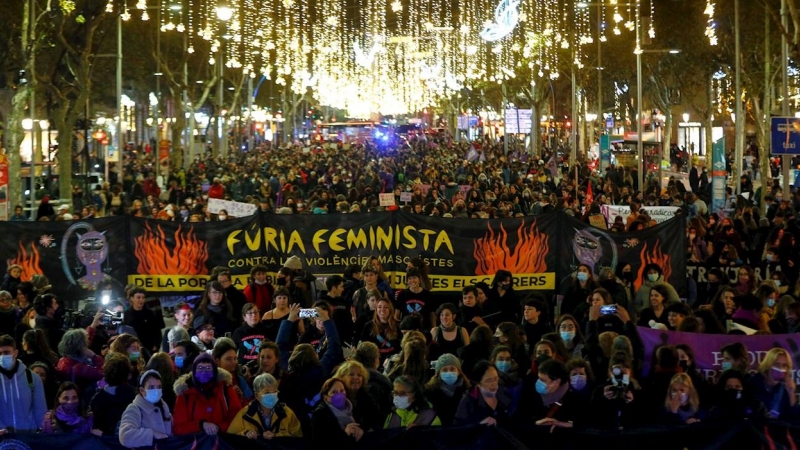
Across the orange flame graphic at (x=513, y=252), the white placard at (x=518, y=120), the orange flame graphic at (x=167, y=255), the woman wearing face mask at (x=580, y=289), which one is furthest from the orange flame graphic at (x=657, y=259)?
the white placard at (x=518, y=120)

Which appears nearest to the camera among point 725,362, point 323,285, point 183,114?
point 725,362

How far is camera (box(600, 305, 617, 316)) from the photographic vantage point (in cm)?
1131

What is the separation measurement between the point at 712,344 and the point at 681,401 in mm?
1559

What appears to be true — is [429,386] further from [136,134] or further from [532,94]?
[136,134]

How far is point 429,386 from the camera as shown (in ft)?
29.4

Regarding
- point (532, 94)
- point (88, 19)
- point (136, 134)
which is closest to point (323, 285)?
point (88, 19)

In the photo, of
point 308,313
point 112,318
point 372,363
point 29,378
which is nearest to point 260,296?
point 112,318

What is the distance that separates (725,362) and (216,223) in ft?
24.8

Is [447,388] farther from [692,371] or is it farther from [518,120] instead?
[518,120]

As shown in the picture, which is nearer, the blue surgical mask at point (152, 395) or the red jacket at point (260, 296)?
the blue surgical mask at point (152, 395)

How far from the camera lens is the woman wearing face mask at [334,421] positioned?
7992 millimetres

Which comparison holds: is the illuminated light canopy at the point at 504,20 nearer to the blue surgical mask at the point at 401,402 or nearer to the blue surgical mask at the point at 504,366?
the blue surgical mask at the point at 504,366

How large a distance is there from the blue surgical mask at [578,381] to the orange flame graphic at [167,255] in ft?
24.0

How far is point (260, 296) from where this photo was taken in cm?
1333
